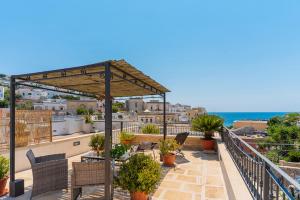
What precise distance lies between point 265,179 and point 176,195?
1.93 meters

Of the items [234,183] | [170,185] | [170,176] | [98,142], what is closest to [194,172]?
[170,176]

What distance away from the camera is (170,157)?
5.46 metres

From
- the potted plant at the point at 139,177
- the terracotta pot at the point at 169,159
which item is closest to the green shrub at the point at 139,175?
the potted plant at the point at 139,177

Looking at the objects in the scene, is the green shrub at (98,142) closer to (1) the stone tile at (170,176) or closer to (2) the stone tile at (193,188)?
(1) the stone tile at (170,176)

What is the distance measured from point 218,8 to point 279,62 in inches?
473

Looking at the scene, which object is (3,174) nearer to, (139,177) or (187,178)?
(139,177)

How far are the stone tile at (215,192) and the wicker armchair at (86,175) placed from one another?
2.10 metres

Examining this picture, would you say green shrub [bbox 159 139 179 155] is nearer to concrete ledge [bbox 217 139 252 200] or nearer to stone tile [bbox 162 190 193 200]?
concrete ledge [bbox 217 139 252 200]

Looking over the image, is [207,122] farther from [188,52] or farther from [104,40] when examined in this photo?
[104,40]

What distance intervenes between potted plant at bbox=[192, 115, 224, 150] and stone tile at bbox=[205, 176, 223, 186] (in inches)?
105

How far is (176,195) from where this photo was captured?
3.62m

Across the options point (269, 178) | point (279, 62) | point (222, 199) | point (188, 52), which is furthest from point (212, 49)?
point (269, 178)

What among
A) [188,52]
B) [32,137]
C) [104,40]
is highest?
[104,40]

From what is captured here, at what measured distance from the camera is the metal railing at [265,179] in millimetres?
1591
